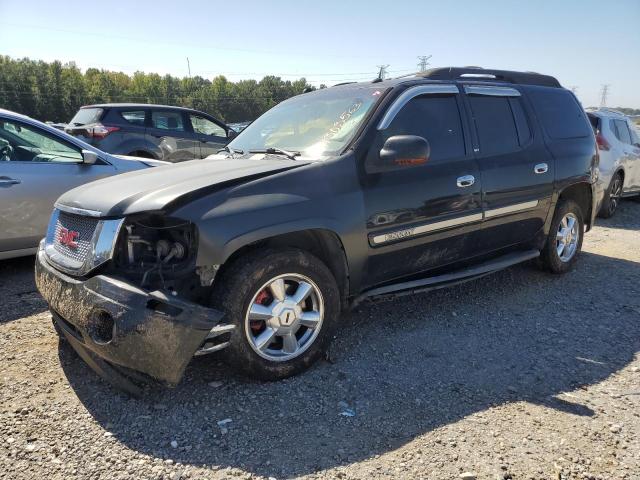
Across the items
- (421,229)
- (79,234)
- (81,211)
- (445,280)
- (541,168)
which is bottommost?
(445,280)

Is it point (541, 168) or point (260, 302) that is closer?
point (260, 302)

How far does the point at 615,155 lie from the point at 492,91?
5.66 meters

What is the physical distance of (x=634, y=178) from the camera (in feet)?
31.3

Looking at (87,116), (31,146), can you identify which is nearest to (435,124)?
(31,146)

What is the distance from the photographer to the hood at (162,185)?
9.04ft

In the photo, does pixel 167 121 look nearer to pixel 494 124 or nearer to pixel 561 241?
pixel 494 124

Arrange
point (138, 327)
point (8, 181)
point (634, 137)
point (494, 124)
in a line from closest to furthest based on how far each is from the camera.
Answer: point (138, 327), point (494, 124), point (8, 181), point (634, 137)

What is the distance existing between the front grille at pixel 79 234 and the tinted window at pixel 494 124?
3.06 meters

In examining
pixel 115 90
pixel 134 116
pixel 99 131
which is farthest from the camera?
pixel 115 90

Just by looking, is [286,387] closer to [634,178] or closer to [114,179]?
[114,179]

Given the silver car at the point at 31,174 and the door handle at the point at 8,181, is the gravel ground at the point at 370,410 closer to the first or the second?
the silver car at the point at 31,174

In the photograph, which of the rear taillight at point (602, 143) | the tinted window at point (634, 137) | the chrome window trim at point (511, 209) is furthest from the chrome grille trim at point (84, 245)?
the tinted window at point (634, 137)

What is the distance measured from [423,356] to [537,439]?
1015 mm

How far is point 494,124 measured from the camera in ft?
14.2
